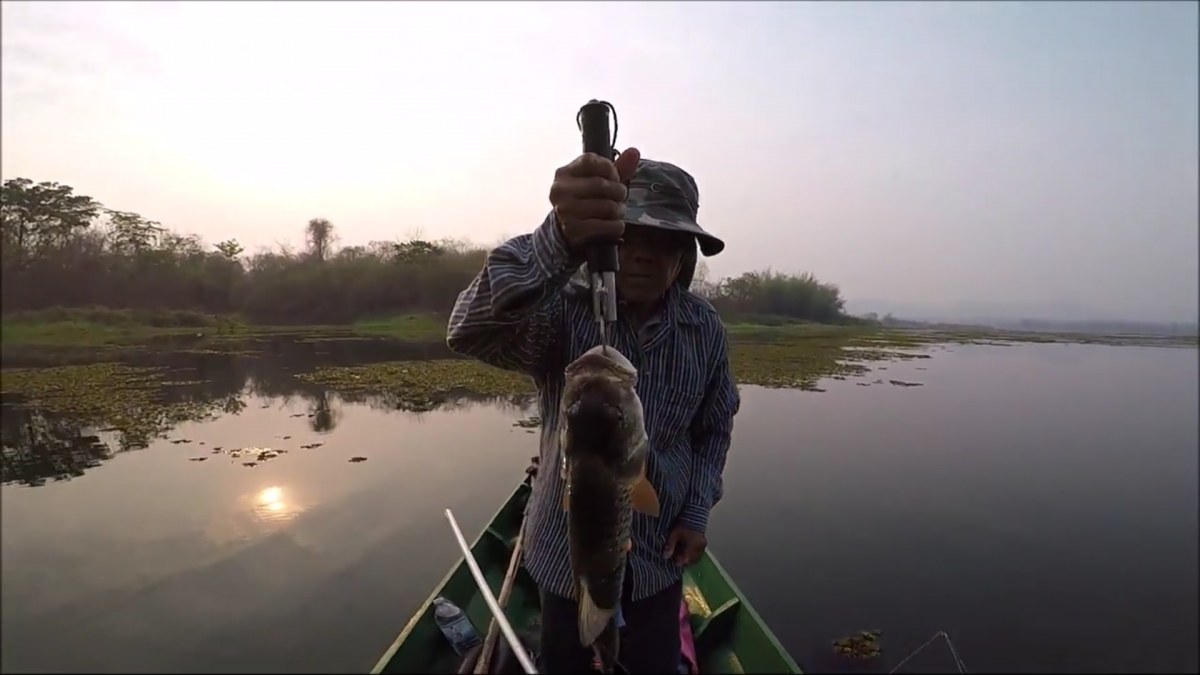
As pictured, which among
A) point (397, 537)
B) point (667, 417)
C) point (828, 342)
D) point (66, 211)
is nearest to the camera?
point (667, 417)

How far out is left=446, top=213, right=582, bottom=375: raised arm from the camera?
172 cm

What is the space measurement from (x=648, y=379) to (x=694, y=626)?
327 cm

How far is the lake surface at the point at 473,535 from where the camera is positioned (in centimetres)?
679

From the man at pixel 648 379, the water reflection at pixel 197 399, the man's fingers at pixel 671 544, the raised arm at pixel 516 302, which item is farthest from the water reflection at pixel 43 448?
the man's fingers at pixel 671 544

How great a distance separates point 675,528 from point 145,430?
1374cm

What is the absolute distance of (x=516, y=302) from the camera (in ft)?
5.72

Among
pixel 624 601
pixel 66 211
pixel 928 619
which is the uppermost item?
pixel 66 211

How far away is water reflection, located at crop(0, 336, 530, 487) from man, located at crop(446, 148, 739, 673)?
26.7ft

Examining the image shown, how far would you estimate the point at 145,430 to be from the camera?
12.5 meters

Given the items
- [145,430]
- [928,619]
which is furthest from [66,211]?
[928,619]

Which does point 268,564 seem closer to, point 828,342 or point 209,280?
point 209,280

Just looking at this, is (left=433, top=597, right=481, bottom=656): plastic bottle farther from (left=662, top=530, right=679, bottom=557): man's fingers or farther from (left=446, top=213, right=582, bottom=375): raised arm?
(left=446, top=213, right=582, bottom=375): raised arm

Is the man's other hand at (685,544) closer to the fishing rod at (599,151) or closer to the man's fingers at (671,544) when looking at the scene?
the man's fingers at (671,544)

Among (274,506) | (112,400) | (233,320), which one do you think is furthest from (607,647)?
(233,320)
